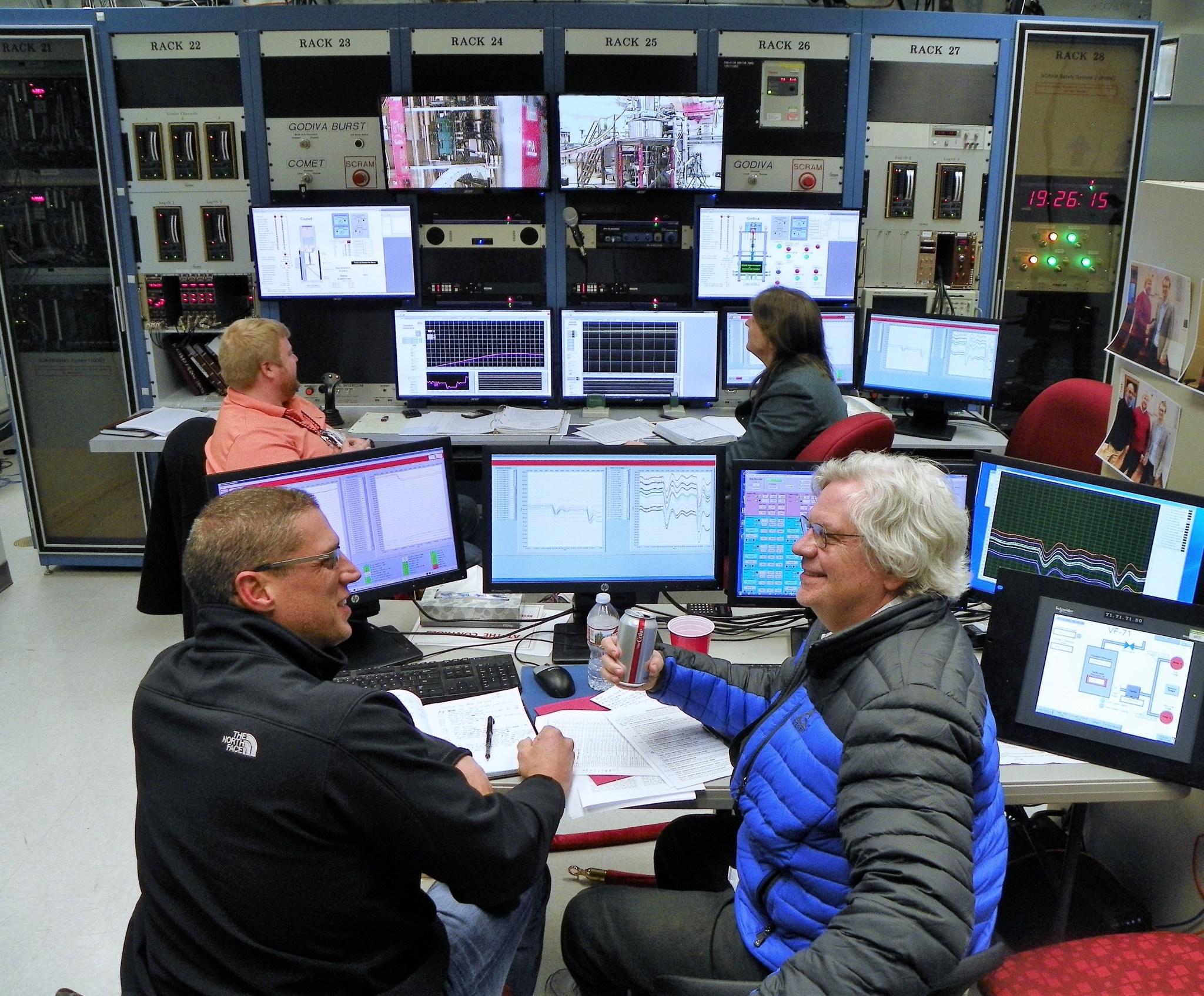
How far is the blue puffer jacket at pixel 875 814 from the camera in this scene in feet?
3.84

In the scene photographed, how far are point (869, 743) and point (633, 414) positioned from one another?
3.19m

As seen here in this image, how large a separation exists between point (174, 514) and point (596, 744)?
1.71 metres

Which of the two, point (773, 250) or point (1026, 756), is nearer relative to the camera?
point (1026, 756)

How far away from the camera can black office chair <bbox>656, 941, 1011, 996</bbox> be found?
130cm

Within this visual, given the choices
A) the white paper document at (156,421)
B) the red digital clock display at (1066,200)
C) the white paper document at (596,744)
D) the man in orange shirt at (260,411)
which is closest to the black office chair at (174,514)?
the man in orange shirt at (260,411)

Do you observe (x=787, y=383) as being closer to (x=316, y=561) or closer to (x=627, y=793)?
(x=627, y=793)

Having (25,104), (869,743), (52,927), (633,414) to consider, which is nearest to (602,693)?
(869,743)

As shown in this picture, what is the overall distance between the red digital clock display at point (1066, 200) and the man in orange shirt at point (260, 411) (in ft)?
9.82

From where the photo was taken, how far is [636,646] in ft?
5.90

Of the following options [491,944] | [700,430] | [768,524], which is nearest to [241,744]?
[491,944]

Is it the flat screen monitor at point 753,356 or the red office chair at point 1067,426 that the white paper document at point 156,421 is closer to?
the flat screen monitor at point 753,356

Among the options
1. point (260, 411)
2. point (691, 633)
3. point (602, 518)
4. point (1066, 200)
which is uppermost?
point (1066, 200)

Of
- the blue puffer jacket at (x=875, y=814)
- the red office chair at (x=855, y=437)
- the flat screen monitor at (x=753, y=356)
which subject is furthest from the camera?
the flat screen monitor at (x=753, y=356)

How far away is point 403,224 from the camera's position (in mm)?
4289
